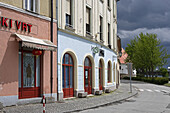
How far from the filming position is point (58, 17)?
48.2 feet

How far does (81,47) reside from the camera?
58.3 feet

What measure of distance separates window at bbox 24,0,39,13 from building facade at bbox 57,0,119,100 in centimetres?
185

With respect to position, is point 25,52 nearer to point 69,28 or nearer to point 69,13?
point 69,28

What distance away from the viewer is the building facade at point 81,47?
15.3 m

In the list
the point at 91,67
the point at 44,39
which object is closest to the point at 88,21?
the point at 91,67

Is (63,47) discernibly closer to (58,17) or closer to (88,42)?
(58,17)

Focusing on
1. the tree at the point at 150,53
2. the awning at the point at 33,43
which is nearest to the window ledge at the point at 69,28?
the awning at the point at 33,43

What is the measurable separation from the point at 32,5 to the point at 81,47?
5.94 m

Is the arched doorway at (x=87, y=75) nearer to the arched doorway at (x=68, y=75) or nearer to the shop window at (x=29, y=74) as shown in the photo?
the arched doorway at (x=68, y=75)

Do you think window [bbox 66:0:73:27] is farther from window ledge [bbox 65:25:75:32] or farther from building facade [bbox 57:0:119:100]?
window ledge [bbox 65:25:75:32]

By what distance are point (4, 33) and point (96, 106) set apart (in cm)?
636

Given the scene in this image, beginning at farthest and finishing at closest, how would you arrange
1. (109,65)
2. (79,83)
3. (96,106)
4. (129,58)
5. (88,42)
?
(129,58), (109,65), (88,42), (79,83), (96,106)

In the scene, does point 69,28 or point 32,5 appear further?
point 69,28

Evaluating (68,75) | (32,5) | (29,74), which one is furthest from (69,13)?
(29,74)
